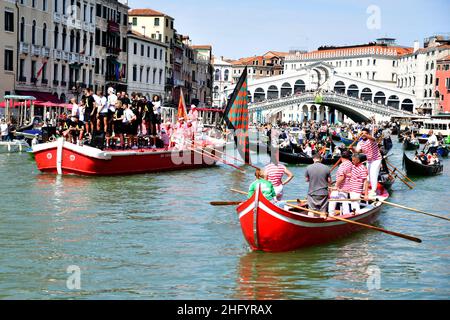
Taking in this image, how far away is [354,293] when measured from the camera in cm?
822

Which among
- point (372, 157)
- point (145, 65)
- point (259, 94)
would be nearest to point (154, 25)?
point (145, 65)

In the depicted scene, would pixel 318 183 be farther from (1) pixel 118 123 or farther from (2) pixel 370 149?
(1) pixel 118 123

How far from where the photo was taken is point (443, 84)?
71.9 metres

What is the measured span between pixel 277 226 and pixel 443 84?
65751 mm

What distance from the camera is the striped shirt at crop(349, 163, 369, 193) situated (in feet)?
38.7

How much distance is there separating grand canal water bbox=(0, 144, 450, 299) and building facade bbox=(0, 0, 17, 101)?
19244mm

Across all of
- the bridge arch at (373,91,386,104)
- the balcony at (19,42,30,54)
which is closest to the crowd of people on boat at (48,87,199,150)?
the balcony at (19,42,30,54)

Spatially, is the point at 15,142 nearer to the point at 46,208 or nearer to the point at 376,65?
the point at 46,208

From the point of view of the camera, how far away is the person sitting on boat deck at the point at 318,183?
33.3ft

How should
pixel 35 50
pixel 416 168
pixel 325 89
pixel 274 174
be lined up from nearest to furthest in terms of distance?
pixel 274 174, pixel 416 168, pixel 35 50, pixel 325 89

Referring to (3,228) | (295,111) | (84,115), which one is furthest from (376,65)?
(3,228)

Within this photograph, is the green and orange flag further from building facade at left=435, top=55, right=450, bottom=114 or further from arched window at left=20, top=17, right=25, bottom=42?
building facade at left=435, top=55, right=450, bottom=114
